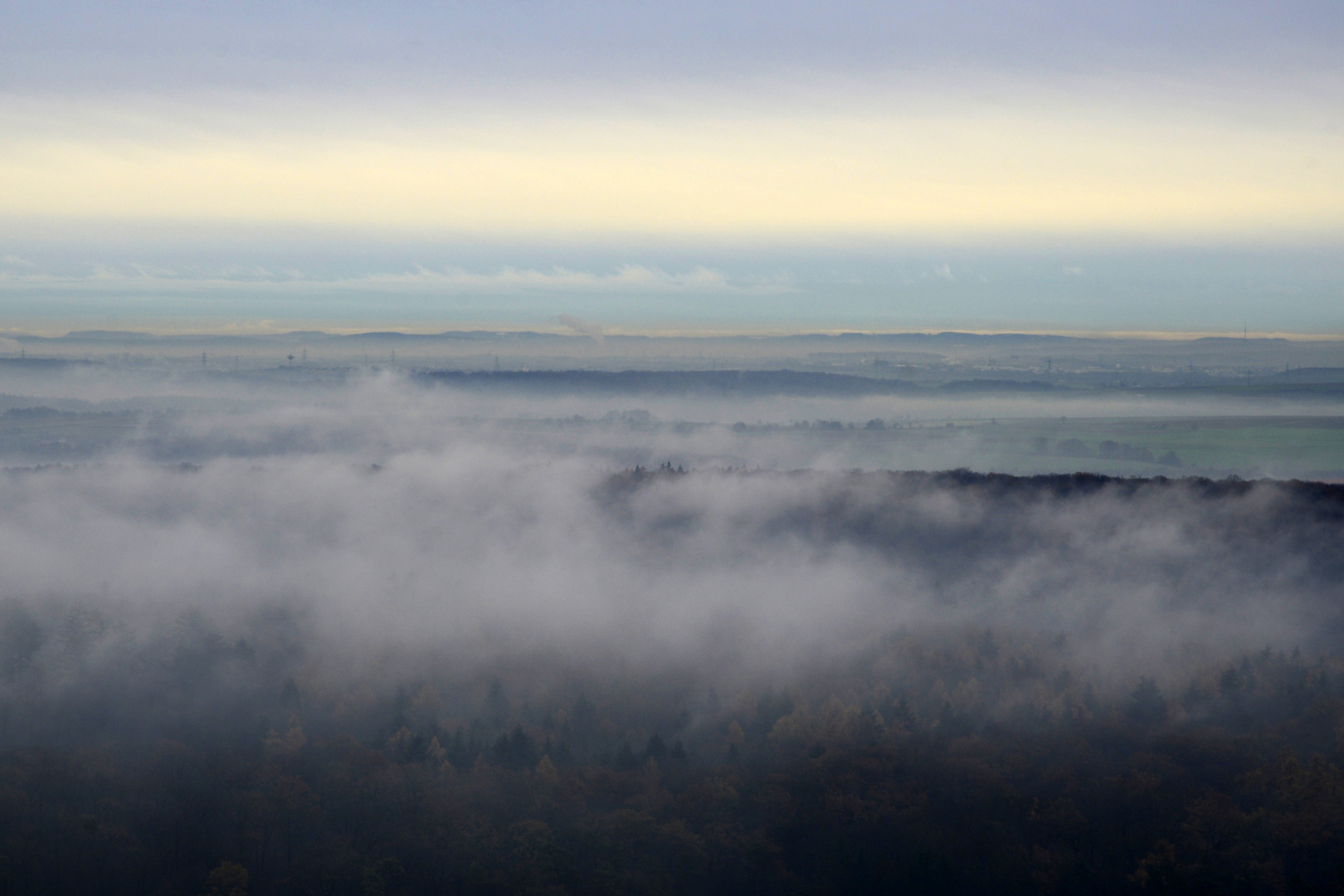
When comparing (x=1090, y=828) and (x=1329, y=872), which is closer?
(x=1329, y=872)

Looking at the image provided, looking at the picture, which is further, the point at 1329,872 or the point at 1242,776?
the point at 1242,776

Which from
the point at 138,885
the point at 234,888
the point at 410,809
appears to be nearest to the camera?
the point at 234,888

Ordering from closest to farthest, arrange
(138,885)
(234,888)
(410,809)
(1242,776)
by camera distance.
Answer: (234,888)
(138,885)
(410,809)
(1242,776)

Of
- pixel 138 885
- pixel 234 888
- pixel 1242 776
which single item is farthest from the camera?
pixel 1242 776

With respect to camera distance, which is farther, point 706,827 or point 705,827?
point 705,827

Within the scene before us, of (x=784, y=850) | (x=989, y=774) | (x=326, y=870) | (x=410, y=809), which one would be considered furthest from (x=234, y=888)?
(x=989, y=774)

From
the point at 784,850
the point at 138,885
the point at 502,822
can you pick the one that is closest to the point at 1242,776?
the point at 784,850

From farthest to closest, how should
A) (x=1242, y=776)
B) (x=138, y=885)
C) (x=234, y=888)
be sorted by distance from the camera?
(x=1242, y=776), (x=138, y=885), (x=234, y=888)

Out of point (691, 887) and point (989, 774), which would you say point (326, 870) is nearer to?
point (691, 887)

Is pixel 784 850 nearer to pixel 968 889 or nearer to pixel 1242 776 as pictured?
pixel 968 889
